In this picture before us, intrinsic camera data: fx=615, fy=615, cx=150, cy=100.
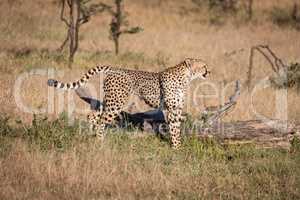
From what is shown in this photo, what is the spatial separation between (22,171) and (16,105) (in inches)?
135

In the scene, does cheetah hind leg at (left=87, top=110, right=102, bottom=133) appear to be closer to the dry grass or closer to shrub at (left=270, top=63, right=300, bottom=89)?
the dry grass

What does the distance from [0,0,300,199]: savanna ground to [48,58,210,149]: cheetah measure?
27 centimetres

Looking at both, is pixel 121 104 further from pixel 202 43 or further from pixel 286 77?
pixel 202 43

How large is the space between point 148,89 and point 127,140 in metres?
0.90

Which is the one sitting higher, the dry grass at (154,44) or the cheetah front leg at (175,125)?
the dry grass at (154,44)

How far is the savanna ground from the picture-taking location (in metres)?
6.71

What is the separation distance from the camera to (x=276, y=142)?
27.8 ft

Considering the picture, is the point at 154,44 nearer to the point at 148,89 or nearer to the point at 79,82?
the point at 148,89

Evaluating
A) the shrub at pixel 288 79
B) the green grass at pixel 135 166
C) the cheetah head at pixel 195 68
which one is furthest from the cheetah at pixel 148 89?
the shrub at pixel 288 79

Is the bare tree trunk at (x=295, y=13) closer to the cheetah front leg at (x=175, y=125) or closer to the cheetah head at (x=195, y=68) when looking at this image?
the cheetah head at (x=195, y=68)

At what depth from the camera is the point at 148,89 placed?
899 cm

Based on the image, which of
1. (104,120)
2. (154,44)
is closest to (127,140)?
(104,120)

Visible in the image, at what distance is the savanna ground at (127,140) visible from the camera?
6.71 meters

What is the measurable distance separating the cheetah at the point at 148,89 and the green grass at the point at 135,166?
0.26 m
